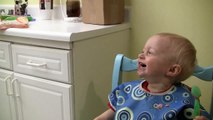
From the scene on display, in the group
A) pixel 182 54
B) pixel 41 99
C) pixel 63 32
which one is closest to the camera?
pixel 182 54

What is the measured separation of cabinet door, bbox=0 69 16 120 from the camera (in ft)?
4.55

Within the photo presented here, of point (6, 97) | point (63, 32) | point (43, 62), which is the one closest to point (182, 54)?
point (63, 32)

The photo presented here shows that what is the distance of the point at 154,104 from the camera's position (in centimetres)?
89

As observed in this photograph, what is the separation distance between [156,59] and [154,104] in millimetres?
149

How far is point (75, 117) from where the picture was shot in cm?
118

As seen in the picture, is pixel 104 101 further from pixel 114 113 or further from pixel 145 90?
pixel 145 90

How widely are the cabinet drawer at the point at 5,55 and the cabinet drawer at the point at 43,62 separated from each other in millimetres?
39

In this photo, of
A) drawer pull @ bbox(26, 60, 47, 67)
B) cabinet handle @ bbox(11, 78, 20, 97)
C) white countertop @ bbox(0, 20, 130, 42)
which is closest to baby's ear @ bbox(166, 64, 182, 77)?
white countertop @ bbox(0, 20, 130, 42)

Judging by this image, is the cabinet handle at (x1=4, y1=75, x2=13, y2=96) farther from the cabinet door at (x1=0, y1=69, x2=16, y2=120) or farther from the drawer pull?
the drawer pull

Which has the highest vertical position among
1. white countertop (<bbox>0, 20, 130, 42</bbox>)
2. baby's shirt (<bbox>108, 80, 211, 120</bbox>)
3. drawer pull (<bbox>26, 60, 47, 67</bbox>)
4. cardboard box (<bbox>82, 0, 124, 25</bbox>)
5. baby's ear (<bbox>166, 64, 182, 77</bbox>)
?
cardboard box (<bbox>82, 0, 124, 25</bbox>)

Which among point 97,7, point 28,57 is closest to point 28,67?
point 28,57

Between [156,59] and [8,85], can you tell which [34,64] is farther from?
[156,59]

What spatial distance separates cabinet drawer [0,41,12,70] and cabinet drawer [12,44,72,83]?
0.04m

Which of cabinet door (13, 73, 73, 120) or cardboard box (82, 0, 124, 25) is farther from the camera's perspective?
cardboard box (82, 0, 124, 25)
